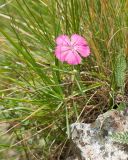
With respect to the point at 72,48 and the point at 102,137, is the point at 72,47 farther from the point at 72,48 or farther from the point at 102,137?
the point at 102,137

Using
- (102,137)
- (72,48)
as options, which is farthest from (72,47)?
(102,137)

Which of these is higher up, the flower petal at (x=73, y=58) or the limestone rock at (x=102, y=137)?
the flower petal at (x=73, y=58)

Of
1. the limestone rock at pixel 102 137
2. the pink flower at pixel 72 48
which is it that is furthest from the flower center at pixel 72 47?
the limestone rock at pixel 102 137

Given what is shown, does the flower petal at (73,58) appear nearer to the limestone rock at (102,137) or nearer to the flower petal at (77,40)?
the flower petal at (77,40)

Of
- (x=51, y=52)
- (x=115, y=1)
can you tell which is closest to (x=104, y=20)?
(x=115, y=1)

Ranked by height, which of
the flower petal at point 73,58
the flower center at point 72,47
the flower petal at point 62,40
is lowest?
the flower petal at point 73,58

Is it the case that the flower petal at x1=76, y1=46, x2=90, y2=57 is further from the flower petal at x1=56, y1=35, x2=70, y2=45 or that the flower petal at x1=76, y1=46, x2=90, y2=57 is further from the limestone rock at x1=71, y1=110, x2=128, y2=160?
the limestone rock at x1=71, y1=110, x2=128, y2=160

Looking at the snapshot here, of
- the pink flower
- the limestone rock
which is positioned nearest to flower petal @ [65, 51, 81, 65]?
the pink flower

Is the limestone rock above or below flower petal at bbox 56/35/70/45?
below
